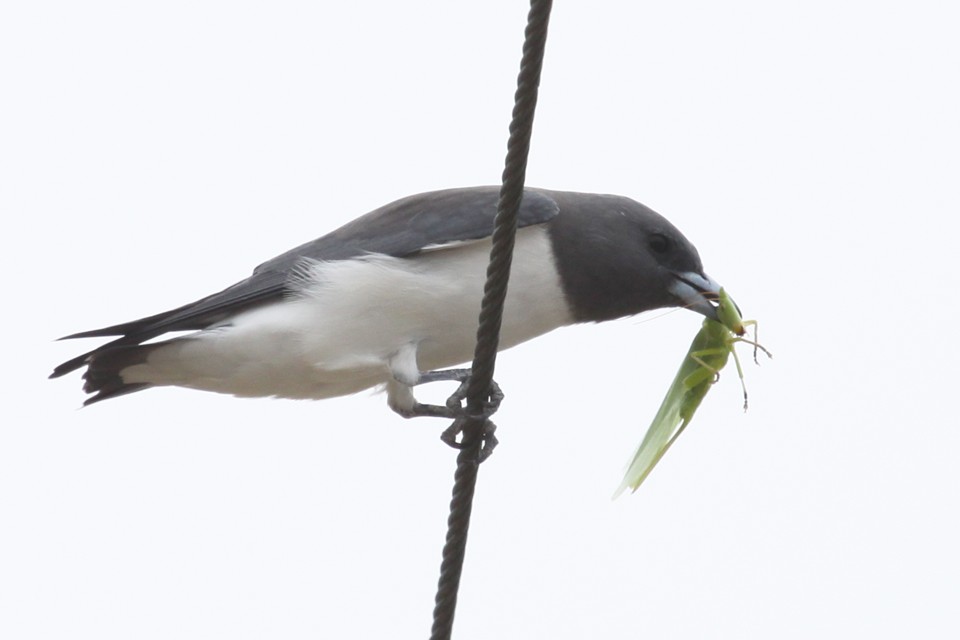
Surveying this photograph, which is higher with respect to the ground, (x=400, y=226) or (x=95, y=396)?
(x=400, y=226)

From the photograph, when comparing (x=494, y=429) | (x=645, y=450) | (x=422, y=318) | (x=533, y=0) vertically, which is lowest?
(x=645, y=450)

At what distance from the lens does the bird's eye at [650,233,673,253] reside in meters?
6.96

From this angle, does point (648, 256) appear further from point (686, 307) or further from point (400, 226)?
point (400, 226)

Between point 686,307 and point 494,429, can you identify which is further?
point 686,307

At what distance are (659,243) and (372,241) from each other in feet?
4.74

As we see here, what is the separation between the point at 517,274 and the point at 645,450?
1.08 meters

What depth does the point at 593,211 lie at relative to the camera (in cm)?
689

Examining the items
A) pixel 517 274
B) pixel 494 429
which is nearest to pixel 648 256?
pixel 517 274

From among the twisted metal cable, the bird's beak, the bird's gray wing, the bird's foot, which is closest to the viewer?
the twisted metal cable

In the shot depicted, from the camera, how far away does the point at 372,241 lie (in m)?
6.75

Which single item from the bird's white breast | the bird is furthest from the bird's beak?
the bird's white breast

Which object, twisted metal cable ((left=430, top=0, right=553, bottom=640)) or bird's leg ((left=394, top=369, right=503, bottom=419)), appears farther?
bird's leg ((left=394, top=369, right=503, bottom=419))

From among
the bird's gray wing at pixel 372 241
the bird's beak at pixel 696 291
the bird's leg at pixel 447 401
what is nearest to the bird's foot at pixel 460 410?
the bird's leg at pixel 447 401

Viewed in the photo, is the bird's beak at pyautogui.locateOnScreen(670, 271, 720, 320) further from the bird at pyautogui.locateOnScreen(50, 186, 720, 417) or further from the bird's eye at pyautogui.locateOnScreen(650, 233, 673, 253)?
the bird's eye at pyautogui.locateOnScreen(650, 233, 673, 253)
